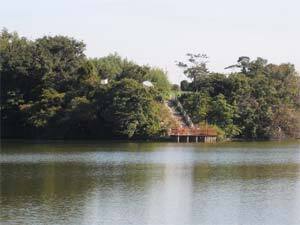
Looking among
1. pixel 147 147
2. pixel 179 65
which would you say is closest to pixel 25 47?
pixel 179 65

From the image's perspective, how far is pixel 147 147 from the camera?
5184 cm

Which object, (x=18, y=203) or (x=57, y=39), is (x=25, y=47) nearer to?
(x=57, y=39)

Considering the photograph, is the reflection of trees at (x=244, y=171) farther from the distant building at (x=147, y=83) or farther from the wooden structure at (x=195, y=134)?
the distant building at (x=147, y=83)

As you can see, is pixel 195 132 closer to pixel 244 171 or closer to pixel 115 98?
pixel 115 98

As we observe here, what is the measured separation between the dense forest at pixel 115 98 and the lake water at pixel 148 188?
535 inches

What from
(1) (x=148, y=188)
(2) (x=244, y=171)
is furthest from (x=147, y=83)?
(1) (x=148, y=188)

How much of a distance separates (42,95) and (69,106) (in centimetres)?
352

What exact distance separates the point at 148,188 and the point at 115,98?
31.0 meters

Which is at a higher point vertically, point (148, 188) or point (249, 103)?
point (249, 103)

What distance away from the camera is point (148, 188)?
28.0 meters

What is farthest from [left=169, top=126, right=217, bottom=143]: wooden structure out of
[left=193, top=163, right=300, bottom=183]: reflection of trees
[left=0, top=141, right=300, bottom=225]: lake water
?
[left=193, top=163, right=300, bottom=183]: reflection of trees

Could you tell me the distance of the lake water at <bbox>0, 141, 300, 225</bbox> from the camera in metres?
21.7

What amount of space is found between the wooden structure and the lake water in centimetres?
1473

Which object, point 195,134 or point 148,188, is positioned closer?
point 148,188
